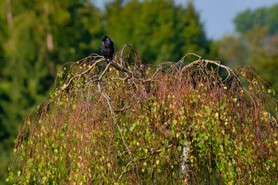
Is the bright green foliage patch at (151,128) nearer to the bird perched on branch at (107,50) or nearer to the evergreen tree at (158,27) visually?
the bird perched on branch at (107,50)

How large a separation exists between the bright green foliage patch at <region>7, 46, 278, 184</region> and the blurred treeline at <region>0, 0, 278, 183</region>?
12488 mm

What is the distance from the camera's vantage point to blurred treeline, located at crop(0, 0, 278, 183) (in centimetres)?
2498

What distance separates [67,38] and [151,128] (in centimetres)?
2063

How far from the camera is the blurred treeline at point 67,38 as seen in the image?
82.0 ft

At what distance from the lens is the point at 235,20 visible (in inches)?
3191

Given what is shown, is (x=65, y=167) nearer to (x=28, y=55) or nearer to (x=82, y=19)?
(x=28, y=55)

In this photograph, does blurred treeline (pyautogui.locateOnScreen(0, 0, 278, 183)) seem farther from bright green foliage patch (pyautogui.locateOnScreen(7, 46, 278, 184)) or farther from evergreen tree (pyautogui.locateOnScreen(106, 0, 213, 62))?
bright green foliage patch (pyautogui.locateOnScreen(7, 46, 278, 184))

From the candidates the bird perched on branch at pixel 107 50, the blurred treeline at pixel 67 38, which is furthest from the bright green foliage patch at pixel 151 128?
the blurred treeline at pixel 67 38

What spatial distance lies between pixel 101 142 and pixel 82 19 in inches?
847

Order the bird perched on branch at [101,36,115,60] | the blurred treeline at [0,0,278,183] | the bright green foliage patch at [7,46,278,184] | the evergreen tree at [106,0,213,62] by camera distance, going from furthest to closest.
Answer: the evergreen tree at [106,0,213,62]
the blurred treeline at [0,0,278,183]
the bird perched on branch at [101,36,115,60]
the bright green foliage patch at [7,46,278,184]

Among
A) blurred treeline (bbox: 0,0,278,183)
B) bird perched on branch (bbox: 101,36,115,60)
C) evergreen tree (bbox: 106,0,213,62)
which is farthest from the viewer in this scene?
evergreen tree (bbox: 106,0,213,62)

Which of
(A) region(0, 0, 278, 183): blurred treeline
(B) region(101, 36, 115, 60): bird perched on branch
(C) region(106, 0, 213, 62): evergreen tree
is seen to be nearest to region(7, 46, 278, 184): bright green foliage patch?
(B) region(101, 36, 115, 60): bird perched on branch

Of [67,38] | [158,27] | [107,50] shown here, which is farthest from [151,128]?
[158,27]

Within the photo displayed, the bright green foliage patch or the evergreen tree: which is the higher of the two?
the evergreen tree
